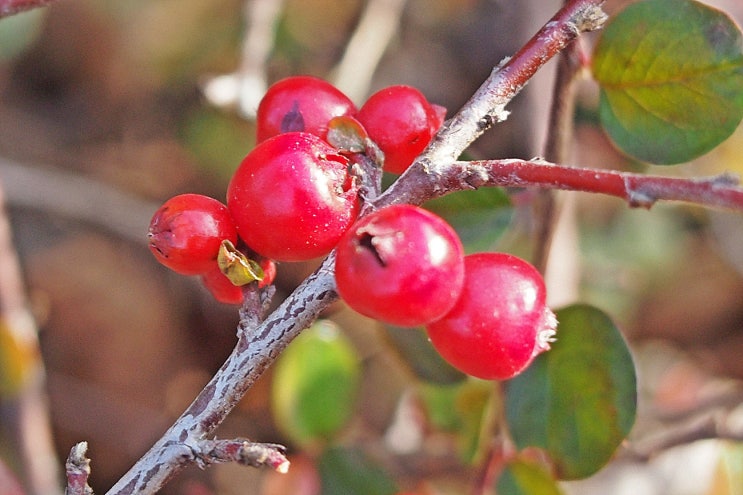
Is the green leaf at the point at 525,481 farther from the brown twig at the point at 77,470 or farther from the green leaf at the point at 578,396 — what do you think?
the brown twig at the point at 77,470

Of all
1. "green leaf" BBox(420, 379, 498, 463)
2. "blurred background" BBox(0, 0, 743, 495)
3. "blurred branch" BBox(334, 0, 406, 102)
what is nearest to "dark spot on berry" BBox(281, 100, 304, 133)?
"green leaf" BBox(420, 379, 498, 463)

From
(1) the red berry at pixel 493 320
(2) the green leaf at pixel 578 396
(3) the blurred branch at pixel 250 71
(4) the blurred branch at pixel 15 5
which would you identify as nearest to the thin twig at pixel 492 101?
(1) the red berry at pixel 493 320

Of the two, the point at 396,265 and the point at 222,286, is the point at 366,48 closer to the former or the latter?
the point at 222,286

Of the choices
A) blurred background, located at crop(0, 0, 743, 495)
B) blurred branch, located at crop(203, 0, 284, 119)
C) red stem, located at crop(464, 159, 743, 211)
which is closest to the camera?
red stem, located at crop(464, 159, 743, 211)

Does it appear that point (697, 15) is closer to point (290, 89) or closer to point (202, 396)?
point (290, 89)

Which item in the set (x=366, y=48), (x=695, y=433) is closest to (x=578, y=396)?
(x=695, y=433)

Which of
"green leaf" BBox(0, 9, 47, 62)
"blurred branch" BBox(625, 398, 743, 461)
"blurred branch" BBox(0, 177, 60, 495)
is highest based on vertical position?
"green leaf" BBox(0, 9, 47, 62)

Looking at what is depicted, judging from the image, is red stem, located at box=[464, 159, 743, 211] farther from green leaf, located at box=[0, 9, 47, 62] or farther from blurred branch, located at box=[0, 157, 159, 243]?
green leaf, located at box=[0, 9, 47, 62]
